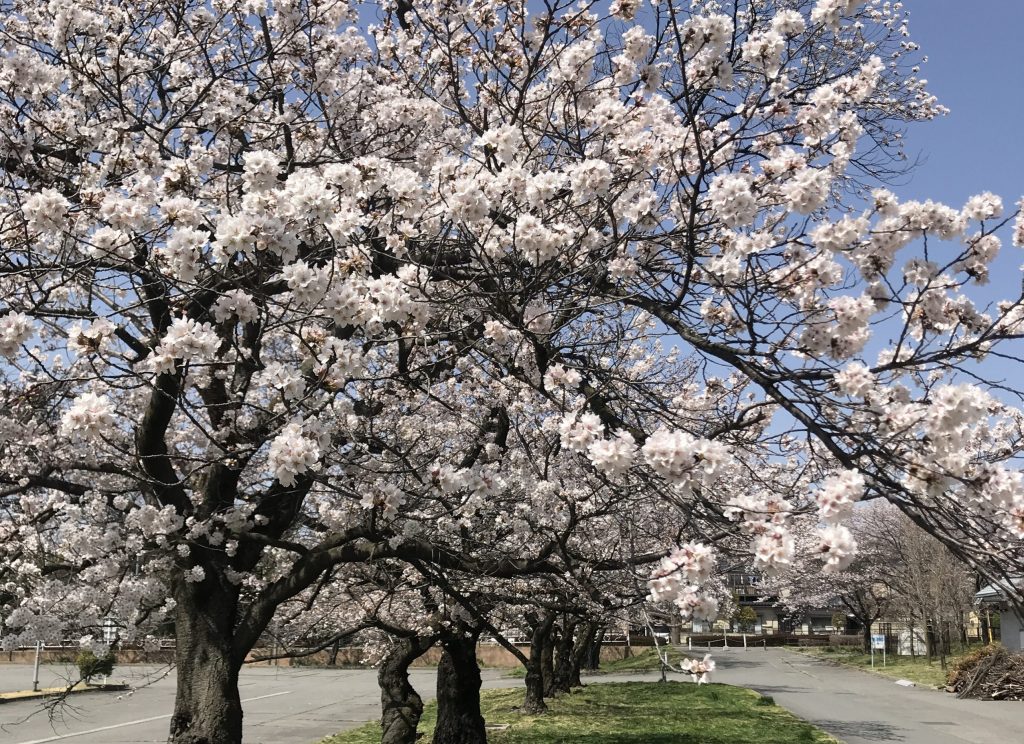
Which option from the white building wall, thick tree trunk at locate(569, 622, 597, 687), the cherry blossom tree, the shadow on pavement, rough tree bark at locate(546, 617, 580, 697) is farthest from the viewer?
the white building wall

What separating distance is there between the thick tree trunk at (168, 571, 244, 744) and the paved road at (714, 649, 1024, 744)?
10.6 metres

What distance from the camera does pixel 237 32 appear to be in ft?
23.7

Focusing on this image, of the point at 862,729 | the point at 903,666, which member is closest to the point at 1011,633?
the point at 903,666

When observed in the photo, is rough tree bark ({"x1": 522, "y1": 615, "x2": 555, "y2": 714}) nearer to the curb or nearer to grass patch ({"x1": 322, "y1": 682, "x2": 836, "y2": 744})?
grass patch ({"x1": 322, "y1": 682, "x2": 836, "y2": 744})

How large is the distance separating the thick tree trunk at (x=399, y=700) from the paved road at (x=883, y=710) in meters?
6.92

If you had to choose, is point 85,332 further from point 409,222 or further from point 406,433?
point 406,433

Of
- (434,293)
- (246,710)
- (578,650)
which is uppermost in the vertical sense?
(434,293)

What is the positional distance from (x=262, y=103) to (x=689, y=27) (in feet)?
14.6

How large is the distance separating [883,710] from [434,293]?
17.5 meters

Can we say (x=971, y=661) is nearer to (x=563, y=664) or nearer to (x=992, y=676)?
(x=992, y=676)

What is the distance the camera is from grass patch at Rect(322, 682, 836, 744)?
43.8ft

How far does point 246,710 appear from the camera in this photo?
68.4ft

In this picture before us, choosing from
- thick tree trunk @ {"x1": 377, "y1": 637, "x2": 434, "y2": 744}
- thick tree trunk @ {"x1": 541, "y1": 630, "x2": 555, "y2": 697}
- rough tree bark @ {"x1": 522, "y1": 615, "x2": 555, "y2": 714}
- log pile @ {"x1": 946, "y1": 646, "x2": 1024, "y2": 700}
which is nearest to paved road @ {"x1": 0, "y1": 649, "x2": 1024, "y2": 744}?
log pile @ {"x1": 946, "y1": 646, "x2": 1024, "y2": 700}

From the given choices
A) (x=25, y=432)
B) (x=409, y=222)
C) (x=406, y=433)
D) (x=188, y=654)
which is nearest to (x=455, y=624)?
(x=406, y=433)
